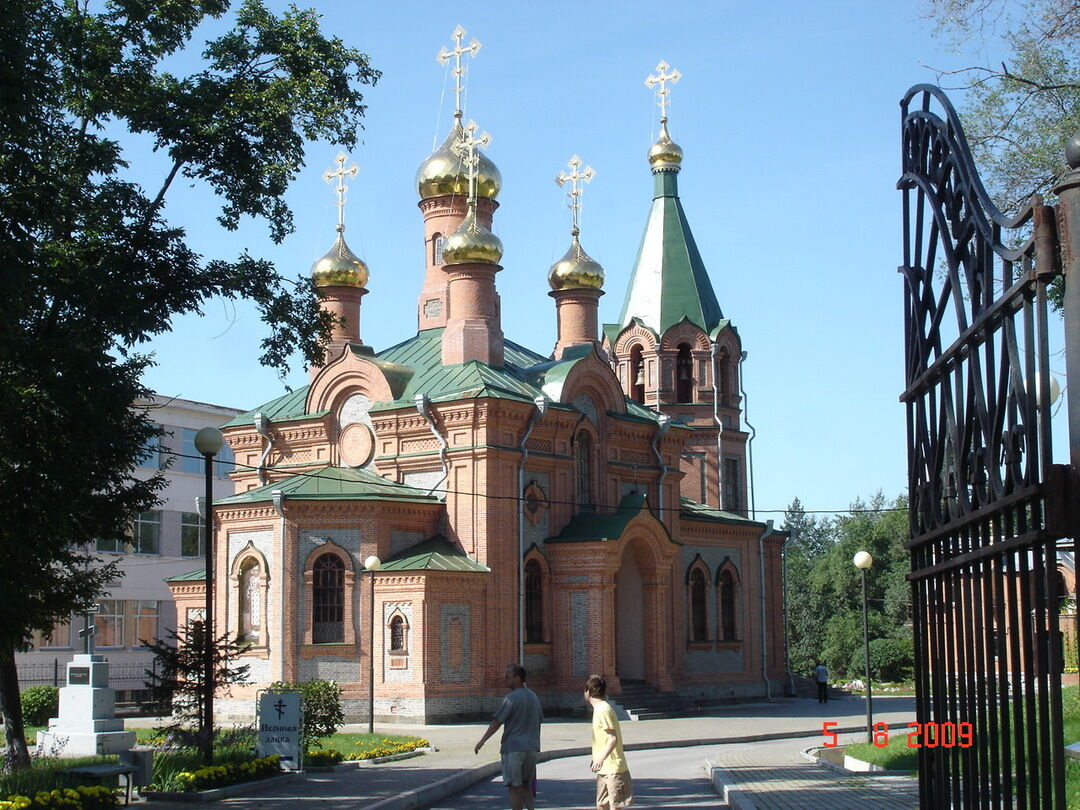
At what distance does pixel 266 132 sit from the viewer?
1409 centimetres

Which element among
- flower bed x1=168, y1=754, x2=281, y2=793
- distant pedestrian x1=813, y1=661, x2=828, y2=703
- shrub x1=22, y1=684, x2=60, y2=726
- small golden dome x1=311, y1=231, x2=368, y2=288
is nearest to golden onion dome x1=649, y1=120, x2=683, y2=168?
small golden dome x1=311, y1=231, x2=368, y2=288

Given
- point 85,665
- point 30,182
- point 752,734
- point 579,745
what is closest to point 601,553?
point 752,734

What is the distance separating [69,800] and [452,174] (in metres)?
23.7

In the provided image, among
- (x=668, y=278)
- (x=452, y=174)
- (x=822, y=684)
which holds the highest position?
(x=452, y=174)

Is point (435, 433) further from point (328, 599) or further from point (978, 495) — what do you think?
point (978, 495)

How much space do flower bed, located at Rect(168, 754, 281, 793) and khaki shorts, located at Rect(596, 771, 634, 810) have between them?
195 inches

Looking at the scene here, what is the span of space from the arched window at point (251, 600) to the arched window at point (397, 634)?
293 centimetres

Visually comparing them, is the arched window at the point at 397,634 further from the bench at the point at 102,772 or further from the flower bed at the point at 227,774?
the bench at the point at 102,772

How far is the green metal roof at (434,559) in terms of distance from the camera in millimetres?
26016

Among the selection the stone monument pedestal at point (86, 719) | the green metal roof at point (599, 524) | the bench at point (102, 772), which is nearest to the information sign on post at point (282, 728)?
the stone monument pedestal at point (86, 719)

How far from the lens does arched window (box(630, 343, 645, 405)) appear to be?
36469 millimetres

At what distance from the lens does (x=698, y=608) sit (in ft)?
109

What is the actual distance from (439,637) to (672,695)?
6.58 m

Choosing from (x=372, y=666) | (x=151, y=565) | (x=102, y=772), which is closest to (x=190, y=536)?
(x=151, y=565)
